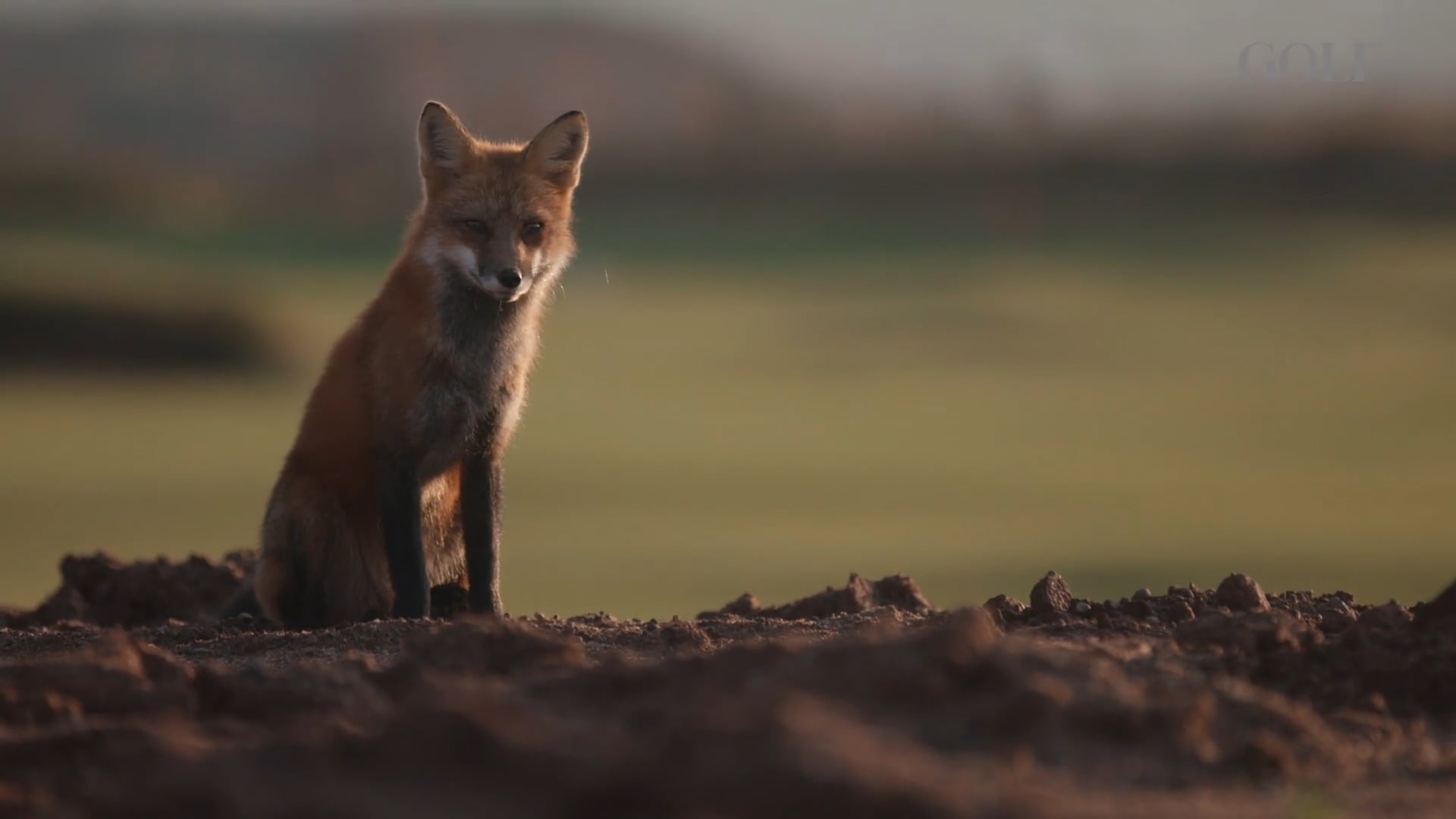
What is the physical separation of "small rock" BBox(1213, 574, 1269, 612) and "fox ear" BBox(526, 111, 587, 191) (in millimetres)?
3497

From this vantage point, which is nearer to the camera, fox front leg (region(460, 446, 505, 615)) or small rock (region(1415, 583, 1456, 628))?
small rock (region(1415, 583, 1456, 628))

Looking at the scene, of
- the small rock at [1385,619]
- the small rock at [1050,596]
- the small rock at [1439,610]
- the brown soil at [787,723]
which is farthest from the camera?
the small rock at [1050,596]

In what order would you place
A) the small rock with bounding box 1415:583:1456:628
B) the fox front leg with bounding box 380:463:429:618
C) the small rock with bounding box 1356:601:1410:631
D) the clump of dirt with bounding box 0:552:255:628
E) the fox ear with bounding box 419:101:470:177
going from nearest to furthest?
the small rock with bounding box 1356:601:1410:631 → the small rock with bounding box 1415:583:1456:628 → the fox front leg with bounding box 380:463:429:618 → the fox ear with bounding box 419:101:470:177 → the clump of dirt with bounding box 0:552:255:628

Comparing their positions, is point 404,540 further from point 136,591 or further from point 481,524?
point 136,591

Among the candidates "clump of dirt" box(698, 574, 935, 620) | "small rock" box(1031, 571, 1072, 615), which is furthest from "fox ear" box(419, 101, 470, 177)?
"small rock" box(1031, 571, 1072, 615)

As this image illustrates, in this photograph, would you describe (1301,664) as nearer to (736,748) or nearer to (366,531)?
(736,748)

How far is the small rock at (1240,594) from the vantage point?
6562 millimetres

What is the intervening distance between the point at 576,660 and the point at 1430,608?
2926mm

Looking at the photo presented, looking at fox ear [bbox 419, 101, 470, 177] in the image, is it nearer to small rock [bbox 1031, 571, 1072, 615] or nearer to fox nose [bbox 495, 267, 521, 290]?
fox nose [bbox 495, 267, 521, 290]

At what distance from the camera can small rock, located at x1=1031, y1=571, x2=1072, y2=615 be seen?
649cm

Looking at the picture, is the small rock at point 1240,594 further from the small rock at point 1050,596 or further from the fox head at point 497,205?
the fox head at point 497,205

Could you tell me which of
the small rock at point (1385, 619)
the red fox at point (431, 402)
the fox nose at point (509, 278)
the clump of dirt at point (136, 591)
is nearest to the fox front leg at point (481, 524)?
the red fox at point (431, 402)

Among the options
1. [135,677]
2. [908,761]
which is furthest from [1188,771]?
[135,677]

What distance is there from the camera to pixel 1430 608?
5.78 meters
